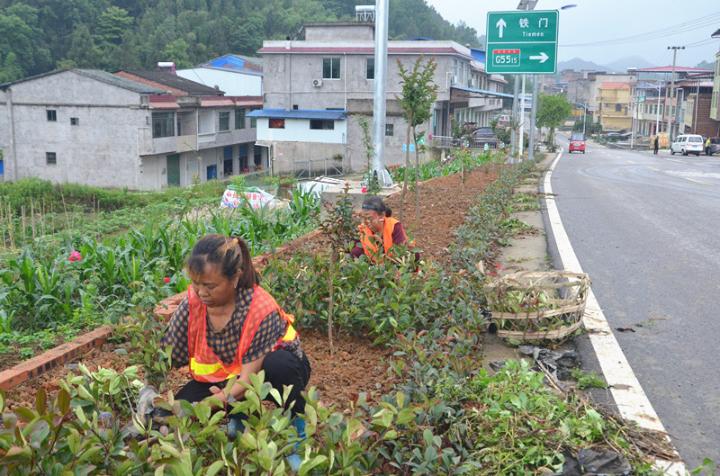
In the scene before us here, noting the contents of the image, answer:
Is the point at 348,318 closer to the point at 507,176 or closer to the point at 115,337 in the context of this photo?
the point at 115,337

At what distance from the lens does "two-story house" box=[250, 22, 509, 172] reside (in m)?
42.2

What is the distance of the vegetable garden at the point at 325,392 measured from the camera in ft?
7.92

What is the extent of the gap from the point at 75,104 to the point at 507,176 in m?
28.1

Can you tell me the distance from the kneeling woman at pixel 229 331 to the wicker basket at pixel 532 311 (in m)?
2.37

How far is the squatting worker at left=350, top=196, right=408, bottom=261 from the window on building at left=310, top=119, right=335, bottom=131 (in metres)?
36.8

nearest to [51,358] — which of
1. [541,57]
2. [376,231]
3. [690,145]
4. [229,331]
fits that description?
[229,331]

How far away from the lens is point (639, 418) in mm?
4188

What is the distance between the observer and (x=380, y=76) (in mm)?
12203

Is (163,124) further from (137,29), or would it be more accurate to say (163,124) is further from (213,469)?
(213,469)

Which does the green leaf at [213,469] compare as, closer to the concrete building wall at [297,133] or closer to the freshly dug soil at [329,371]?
the freshly dug soil at [329,371]

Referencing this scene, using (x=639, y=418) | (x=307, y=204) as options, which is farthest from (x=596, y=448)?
(x=307, y=204)

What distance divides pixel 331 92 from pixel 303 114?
2.35 m

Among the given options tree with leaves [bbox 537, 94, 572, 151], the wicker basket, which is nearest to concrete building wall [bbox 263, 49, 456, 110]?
tree with leaves [bbox 537, 94, 572, 151]

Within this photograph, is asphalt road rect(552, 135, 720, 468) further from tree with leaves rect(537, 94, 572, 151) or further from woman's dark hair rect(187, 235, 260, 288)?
tree with leaves rect(537, 94, 572, 151)
